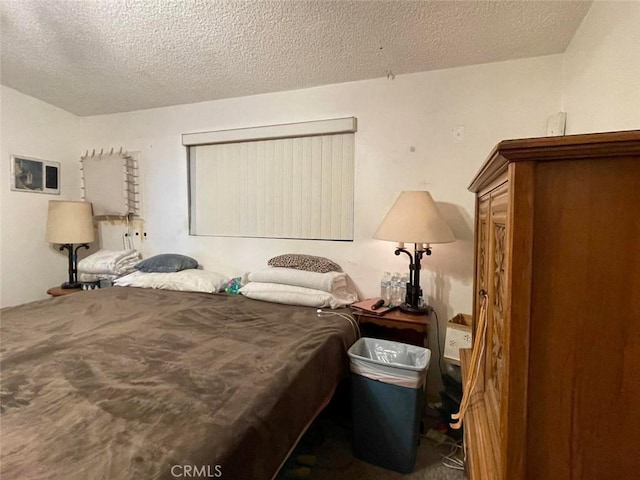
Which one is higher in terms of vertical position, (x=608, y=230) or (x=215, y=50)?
(x=215, y=50)

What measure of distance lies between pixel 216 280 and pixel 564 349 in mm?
2441

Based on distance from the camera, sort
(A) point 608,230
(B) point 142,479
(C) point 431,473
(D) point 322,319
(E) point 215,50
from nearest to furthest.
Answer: (A) point 608,230, (B) point 142,479, (C) point 431,473, (D) point 322,319, (E) point 215,50

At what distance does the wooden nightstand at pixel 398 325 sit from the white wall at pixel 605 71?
1281 mm

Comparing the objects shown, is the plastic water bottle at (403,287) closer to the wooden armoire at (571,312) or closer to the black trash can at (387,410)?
the black trash can at (387,410)

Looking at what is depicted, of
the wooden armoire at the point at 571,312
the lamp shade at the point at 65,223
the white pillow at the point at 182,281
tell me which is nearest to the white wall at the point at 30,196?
the lamp shade at the point at 65,223

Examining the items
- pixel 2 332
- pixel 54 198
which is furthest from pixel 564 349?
pixel 54 198

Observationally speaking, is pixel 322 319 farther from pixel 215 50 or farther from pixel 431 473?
pixel 215 50

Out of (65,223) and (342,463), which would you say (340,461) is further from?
(65,223)

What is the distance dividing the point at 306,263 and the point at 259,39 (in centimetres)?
150

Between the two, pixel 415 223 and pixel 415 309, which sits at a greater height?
pixel 415 223

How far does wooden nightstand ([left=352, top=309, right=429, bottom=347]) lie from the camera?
1.92 metres

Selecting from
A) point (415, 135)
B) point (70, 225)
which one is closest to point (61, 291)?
point (70, 225)

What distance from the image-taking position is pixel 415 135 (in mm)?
2279

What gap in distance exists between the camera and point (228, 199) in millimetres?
2938
